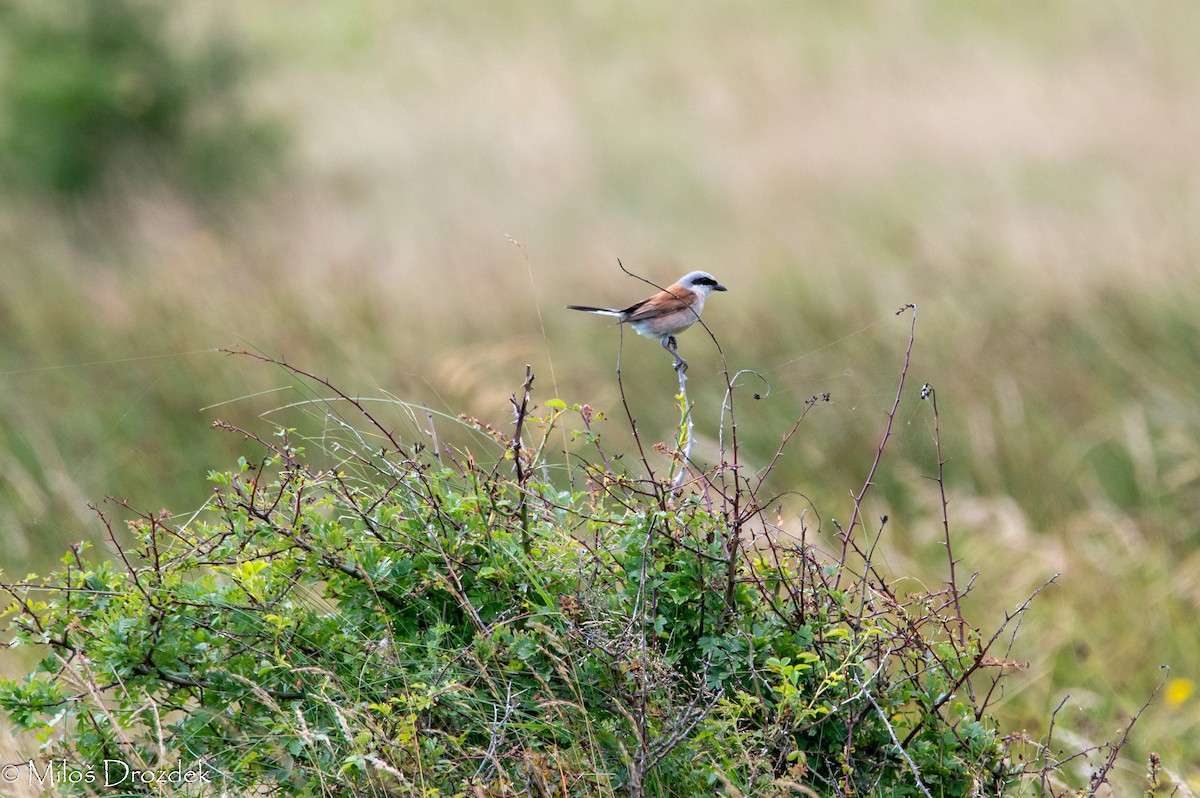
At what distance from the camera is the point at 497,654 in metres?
2.49

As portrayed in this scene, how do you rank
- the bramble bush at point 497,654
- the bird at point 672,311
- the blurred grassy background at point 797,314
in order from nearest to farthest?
the bramble bush at point 497,654, the bird at point 672,311, the blurred grassy background at point 797,314

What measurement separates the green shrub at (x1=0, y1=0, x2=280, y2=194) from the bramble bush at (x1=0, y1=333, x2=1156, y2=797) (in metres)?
10.5

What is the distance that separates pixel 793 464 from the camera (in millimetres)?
6477

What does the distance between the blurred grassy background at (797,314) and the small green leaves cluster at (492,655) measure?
564 mm

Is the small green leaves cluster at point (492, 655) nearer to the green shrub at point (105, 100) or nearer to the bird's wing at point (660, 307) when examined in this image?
the bird's wing at point (660, 307)

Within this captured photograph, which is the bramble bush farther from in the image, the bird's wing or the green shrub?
the green shrub

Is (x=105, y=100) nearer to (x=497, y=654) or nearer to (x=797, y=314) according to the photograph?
(x=797, y=314)

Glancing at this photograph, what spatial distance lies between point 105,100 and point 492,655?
1116 centimetres

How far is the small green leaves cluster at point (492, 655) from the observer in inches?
95.1

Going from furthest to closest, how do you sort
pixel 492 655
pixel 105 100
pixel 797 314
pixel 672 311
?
pixel 105 100 < pixel 797 314 < pixel 672 311 < pixel 492 655

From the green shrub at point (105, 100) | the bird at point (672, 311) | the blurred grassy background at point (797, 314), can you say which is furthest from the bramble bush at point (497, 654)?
the green shrub at point (105, 100)

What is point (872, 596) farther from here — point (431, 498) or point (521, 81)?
A: point (521, 81)

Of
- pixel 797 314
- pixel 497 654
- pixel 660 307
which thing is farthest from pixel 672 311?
pixel 797 314

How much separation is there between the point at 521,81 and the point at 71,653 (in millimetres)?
18719
